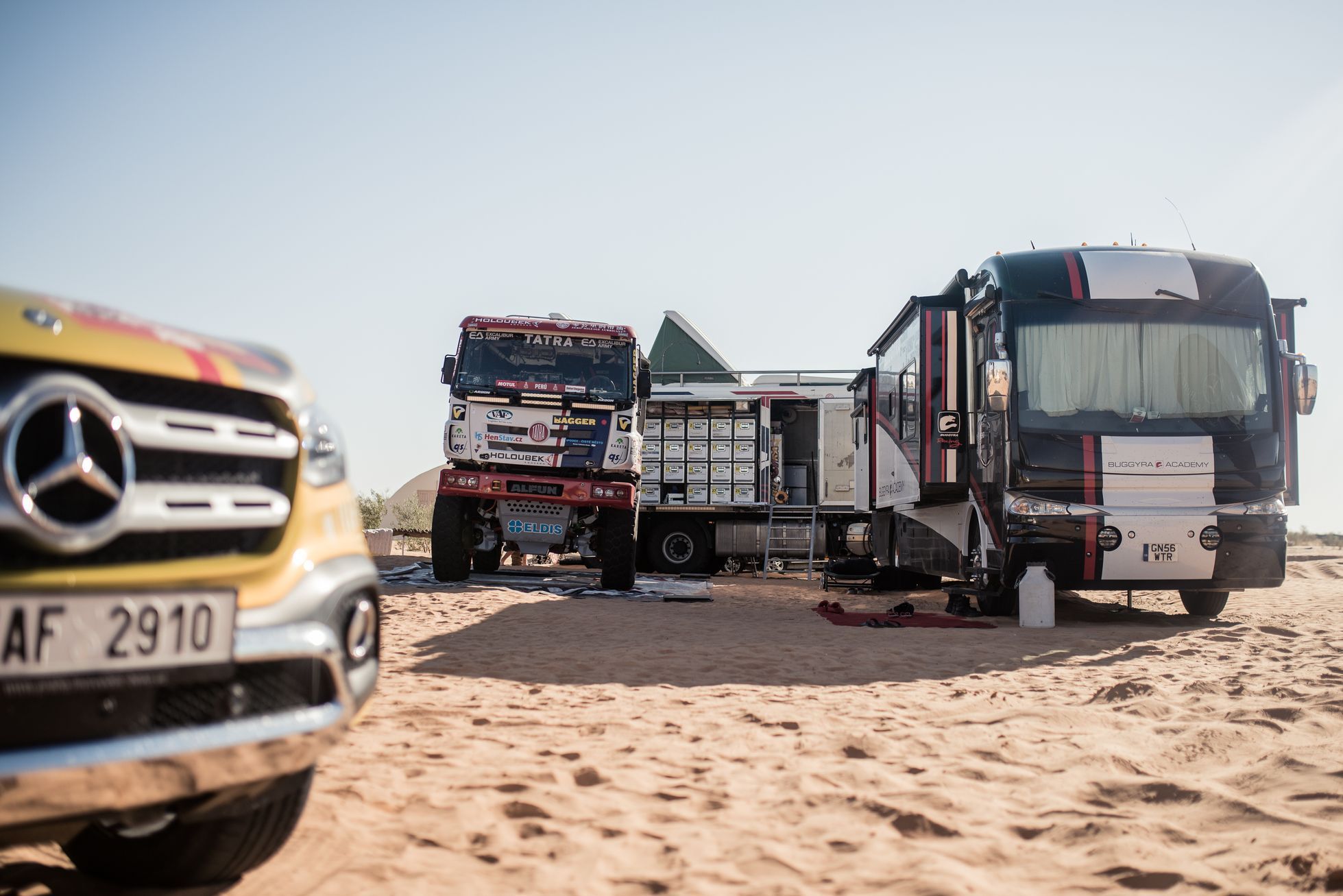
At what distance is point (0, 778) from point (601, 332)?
10517mm

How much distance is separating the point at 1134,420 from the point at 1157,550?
1083 mm

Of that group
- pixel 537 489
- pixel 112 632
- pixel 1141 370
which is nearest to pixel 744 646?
pixel 1141 370

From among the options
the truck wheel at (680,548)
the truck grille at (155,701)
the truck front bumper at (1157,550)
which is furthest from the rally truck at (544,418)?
the truck grille at (155,701)

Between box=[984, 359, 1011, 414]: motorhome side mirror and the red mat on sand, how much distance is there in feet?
6.42

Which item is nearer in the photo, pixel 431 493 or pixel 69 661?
pixel 69 661

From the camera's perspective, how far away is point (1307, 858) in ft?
8.68

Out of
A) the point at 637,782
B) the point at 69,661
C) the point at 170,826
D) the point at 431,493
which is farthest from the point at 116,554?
the point at 431,493

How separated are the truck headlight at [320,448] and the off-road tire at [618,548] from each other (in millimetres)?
9553

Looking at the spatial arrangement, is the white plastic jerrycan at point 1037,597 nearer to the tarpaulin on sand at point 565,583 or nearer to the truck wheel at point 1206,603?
the truck wheel at point 1206,603

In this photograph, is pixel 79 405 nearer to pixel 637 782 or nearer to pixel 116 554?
pixel 116 554

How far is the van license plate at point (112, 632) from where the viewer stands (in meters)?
1.70

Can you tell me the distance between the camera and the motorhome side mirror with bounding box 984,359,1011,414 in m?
8.01

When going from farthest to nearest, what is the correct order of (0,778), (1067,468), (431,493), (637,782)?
(431,493) < (1067,468) < (637,782) < (0,778)

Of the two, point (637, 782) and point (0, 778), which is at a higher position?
point (0, 778)
